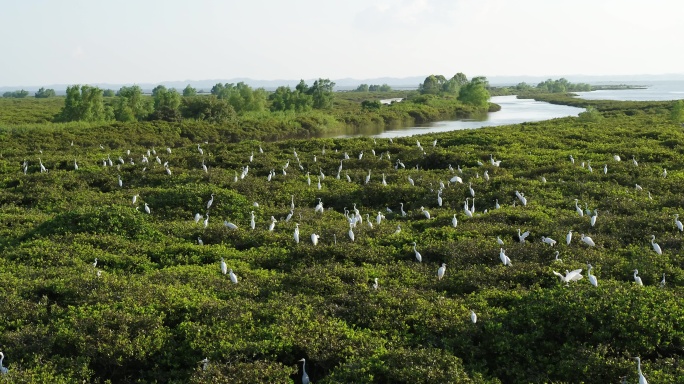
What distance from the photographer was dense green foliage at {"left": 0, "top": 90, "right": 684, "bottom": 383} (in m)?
5.93

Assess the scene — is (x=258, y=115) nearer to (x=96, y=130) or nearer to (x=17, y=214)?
(x=96, y=130)

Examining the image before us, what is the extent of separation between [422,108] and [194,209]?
56806mm

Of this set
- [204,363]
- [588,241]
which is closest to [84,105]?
[588,241]

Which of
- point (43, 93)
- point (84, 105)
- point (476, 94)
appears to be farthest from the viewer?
point (43, 93)

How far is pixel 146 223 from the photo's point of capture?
11.4 meters

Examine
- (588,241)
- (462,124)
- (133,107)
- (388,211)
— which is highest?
(133,107)

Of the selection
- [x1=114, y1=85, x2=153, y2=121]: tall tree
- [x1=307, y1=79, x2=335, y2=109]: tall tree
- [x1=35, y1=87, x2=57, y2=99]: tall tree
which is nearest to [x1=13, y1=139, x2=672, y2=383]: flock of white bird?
[x1=114, y1=85, x2=153, y2=121]: tall tree

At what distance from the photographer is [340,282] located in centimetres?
796

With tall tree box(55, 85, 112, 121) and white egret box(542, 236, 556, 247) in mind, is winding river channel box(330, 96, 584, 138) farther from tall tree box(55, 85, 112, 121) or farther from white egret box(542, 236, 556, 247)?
white egret box(542, 236, 556, 247)

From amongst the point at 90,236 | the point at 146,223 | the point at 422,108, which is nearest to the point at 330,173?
the point at 146,223

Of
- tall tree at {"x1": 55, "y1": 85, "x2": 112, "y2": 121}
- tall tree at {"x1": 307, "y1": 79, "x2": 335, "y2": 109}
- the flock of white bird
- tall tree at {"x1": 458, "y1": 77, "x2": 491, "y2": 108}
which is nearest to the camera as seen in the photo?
the flock of white bird

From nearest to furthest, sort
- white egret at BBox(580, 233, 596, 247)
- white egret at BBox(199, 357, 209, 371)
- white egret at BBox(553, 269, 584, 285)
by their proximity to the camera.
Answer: white egret at BBox(199, 357, 209, 371) → white egret at BBox(553, 269, 584, 285) → white egret at BBox(580, 233, 596, 247)

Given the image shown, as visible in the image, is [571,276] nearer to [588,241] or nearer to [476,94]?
[588,241]

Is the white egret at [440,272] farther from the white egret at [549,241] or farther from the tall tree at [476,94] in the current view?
the tall tree at [476,94]
